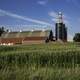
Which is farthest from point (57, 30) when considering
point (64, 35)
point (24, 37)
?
point (24, 37)

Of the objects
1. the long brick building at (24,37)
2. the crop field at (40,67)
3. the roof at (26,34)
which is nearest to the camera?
the crop field at (40,67)

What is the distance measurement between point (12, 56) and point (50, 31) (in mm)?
69613

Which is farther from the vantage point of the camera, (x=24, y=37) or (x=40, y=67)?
(x=24, y=37)

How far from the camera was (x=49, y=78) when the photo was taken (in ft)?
40.5

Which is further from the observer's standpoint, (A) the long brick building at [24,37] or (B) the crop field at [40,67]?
(A) the long brick building at [24,37]

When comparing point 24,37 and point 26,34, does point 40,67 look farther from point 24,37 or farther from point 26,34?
point 26,34

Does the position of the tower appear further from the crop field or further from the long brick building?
the crop field

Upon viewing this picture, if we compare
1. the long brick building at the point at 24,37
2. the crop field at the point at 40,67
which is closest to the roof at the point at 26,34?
the long brick building at the point at 24,37

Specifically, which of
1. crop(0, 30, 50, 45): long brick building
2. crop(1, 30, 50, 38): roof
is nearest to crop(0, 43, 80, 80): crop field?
crop(0, 30, 50, 45): long brick building

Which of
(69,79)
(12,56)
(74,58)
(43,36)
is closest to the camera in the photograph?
(69,79)

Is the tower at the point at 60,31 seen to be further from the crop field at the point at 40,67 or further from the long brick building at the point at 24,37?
the crop field at the point at 40,67

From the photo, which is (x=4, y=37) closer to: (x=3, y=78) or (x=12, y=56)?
(x=12, y=56)

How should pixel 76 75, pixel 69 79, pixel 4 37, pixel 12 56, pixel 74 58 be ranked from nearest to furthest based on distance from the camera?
pixel 69 79 → pixel 76 75 → pixel 74 58 → pixel 12 56 → pixel 4 37

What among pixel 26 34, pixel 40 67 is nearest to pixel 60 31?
pixel 26 34
